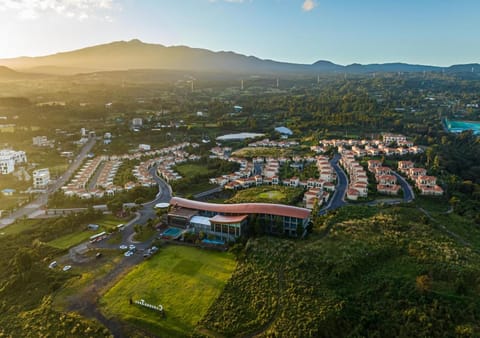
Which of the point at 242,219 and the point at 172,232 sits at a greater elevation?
the point at 242,219

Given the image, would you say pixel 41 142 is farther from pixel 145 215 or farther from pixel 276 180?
pixel 276 180

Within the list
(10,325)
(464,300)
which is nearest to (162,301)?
(10,325)

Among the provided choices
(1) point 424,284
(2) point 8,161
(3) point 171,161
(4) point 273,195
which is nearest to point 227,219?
(4) point 273,195

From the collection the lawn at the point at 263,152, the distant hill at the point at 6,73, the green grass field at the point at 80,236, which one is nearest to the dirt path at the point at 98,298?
the green grass field at the point at 80,236

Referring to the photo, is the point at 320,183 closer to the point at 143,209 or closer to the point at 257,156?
the point at 257,156

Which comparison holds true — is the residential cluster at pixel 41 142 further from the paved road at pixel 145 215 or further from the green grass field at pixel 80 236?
the green grass field at pixel 80 236
